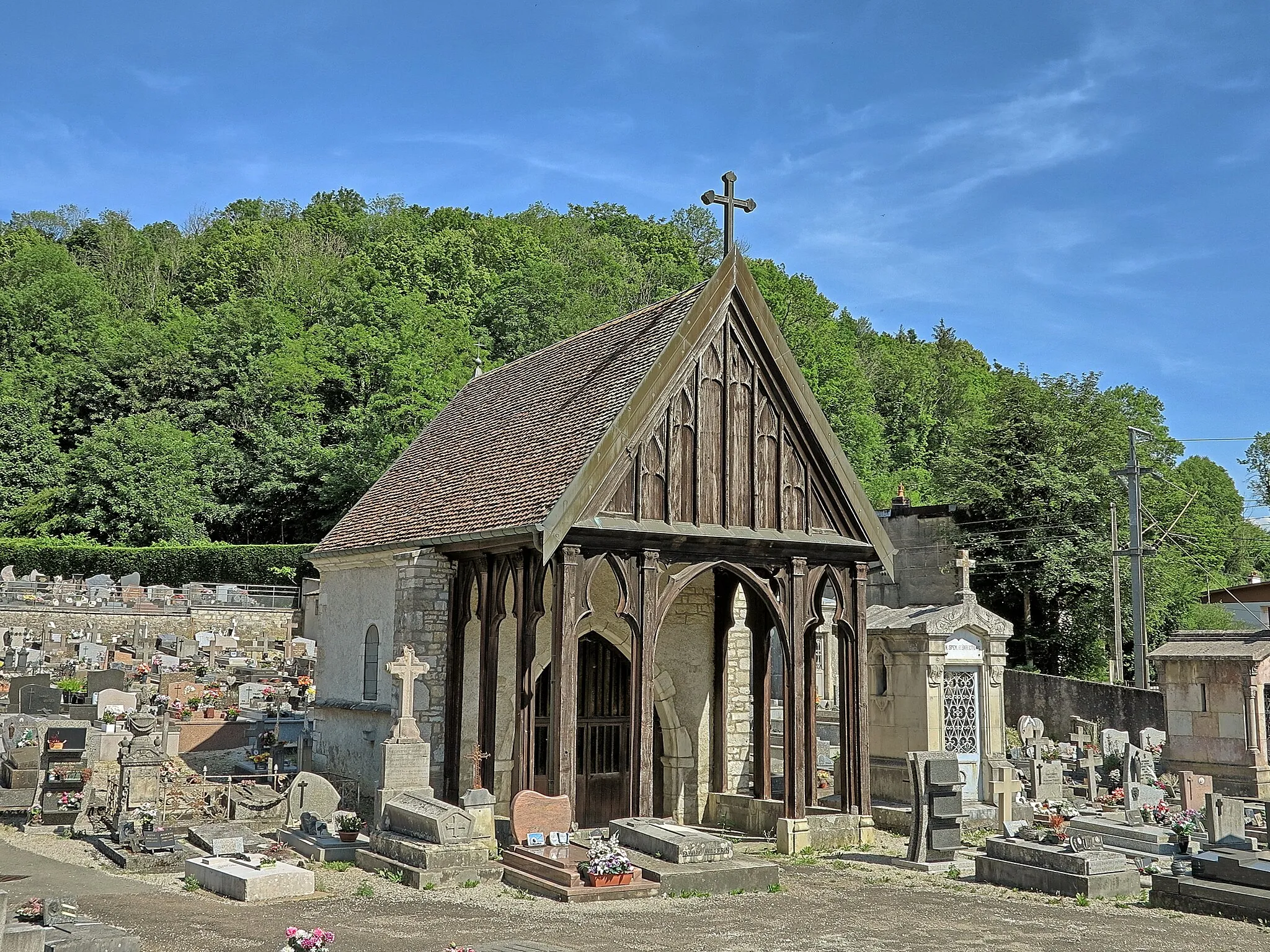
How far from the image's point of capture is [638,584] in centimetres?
1628

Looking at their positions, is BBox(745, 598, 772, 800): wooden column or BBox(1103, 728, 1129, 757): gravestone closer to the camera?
BBox(745, 598, 772, 800): wooden column

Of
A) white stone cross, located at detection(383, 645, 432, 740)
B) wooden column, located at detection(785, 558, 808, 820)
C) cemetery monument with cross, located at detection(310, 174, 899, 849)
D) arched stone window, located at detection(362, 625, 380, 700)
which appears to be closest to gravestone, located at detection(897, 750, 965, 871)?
cemetery monument with cross, located at detection(310, 174, 899, 849)

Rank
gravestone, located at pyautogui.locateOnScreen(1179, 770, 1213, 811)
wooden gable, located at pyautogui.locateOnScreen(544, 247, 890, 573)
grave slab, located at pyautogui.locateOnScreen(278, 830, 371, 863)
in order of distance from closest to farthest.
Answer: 1. grave slab, located at pyautogui.locateOnScreen(278, 830, 371, 863)
2. wooden gable, located at pyautogui.locateOnScreen(544, 247, 890, 573)
3. gravestone, located at pyautogui.locateOnScreen(1179, 770, 1213, 811)

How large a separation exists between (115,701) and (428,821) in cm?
1437

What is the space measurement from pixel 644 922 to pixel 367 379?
158 feet

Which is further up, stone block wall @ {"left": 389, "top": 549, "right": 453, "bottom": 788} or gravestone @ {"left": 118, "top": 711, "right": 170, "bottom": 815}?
stone block wall @ {"left": 389, "top": 549, "right": 453, "bottom": 788}

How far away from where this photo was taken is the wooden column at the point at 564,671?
15.2 metres

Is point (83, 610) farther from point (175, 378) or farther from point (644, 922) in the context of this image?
point (644, 922)

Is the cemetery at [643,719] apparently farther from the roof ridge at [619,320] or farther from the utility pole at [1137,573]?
the utility pole at [1137,573]

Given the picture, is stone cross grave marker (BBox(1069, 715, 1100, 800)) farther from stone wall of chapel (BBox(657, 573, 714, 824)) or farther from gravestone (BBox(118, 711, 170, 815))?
gravestone (BBox(118, 711, 170, 815))

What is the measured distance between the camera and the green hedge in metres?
48.2

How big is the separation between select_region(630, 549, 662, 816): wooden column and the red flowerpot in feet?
8.24

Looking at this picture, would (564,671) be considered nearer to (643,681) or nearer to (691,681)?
(643,681)

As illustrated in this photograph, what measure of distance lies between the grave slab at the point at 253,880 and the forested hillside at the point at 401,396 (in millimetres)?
31572
